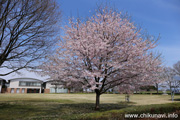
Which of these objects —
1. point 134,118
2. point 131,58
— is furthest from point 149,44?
point 134,118

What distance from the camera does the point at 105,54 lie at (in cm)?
1158

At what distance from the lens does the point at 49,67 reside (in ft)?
42.8

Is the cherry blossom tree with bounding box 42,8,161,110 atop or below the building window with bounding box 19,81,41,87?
atop

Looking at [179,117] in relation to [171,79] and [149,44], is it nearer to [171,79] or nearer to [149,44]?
[149,44]

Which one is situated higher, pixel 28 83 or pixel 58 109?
pixel 28 83

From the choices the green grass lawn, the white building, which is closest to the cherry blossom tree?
the green grass lawn

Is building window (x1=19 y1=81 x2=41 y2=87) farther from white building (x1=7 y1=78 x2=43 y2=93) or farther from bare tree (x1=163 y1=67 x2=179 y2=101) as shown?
bare tree (x1=163 y1=67 x2=179 y2=101)

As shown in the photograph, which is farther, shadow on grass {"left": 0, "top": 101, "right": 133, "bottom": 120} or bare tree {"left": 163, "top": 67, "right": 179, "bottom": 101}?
bare tree {"left": 163, "top": 67, "right": 179, "bottom": 101}

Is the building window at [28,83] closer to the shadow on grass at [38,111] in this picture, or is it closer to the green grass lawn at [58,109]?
the green grass lawn at [58,109]

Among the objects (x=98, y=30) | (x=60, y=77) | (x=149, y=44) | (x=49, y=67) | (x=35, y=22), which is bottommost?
(x=60, y=77)

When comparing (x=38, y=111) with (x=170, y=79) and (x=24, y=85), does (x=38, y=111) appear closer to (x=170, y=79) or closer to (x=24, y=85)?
(x=170, y=79)

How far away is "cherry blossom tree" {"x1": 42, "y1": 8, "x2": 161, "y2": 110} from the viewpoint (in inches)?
451

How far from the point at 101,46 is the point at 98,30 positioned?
213 centimetres

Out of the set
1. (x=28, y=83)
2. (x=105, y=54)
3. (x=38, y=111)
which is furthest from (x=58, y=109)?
(x=28, y=83)
